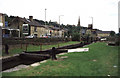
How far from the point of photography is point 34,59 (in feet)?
41.4

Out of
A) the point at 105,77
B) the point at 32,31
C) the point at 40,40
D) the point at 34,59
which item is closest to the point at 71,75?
the point at 105,77

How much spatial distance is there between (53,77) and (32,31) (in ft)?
132

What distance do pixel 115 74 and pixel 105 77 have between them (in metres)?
0.53

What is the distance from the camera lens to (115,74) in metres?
5.23

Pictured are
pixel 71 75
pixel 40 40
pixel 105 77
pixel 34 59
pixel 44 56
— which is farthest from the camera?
pixel 40 40

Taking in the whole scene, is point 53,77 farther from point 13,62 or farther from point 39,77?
point 13,62

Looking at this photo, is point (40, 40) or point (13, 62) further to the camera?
point (40, 40)

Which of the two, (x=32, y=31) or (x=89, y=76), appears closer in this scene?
(x=89, y=76)

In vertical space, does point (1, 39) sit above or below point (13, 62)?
above

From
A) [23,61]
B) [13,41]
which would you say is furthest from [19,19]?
[23,61]

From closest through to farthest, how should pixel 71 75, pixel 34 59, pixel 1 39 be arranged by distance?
1. pixel 71 75
2. pixel 34 59
3. pixel 1 39

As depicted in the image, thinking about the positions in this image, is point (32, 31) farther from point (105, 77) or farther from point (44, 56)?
point (105, 77)

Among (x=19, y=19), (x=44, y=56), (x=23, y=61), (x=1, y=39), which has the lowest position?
(x=23, y=61)

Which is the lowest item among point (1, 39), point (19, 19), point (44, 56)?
point (44, 56)
